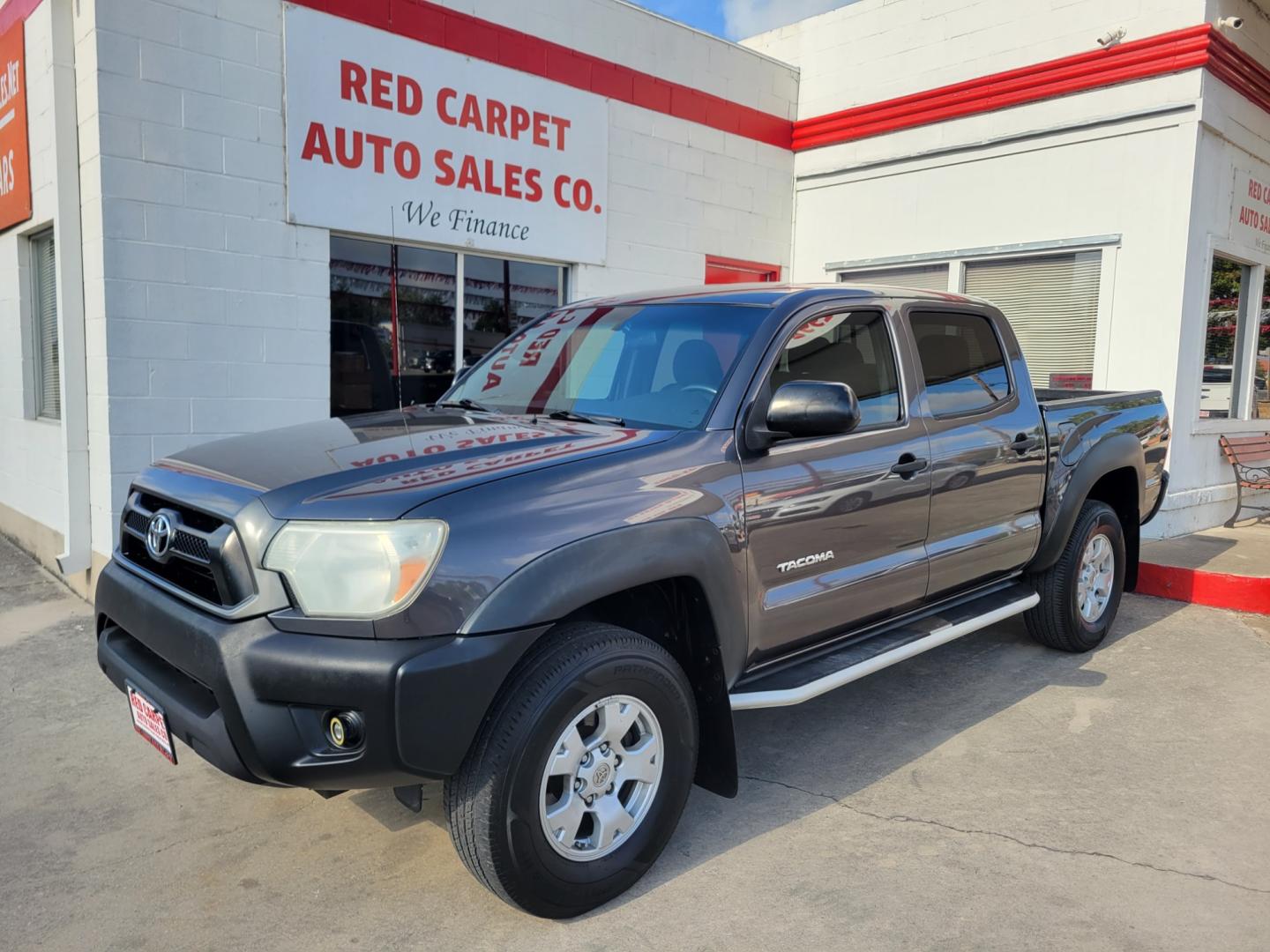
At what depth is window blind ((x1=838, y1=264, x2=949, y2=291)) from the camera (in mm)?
9711

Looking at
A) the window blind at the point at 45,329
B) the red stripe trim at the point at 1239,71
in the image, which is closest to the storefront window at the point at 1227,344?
the red stripe trim at the point at 1239,71

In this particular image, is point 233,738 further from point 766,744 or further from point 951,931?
point 766,744

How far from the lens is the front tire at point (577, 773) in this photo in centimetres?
258

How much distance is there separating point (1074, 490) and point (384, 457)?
3.63 metres

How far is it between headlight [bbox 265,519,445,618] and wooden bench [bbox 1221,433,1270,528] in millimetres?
8677

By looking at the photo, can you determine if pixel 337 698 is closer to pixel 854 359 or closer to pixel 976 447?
pixel 854 359

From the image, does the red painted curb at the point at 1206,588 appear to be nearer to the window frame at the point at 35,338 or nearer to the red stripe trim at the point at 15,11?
the window frame at the point at 35,338

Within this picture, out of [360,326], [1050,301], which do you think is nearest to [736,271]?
[1050,301]

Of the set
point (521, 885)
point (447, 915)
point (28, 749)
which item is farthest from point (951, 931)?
point (28, 749)

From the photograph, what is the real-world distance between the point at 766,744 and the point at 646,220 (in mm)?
6144

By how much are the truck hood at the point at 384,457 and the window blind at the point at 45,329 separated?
4.87 meters

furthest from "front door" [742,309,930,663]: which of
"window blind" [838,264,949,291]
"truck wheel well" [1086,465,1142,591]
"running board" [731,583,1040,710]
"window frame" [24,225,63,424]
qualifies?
"window frame" [24,225,63,424]

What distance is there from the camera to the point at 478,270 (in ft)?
26.1

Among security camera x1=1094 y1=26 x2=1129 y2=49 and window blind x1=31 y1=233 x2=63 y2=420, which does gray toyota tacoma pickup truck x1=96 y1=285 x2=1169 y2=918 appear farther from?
security camera x1=1094 y1=26 x2=1129 y2=49
